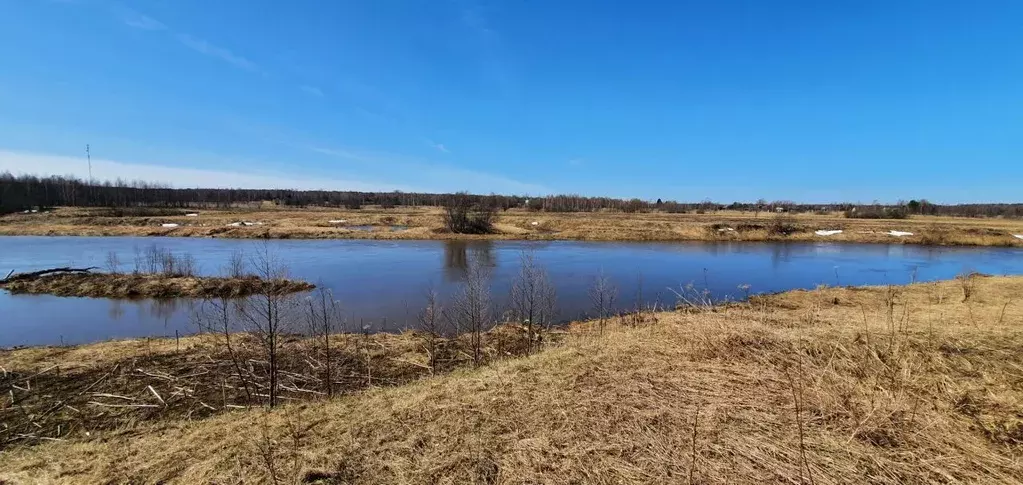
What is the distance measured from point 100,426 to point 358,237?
39.3 meters

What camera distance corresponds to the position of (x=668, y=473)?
3906 mm

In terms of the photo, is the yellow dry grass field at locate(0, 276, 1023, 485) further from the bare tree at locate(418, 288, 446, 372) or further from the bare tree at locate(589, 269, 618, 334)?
the bare tree at locate(589, 269, 618, 334)

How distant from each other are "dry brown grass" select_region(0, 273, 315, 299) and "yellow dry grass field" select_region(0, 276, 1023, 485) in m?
13.8

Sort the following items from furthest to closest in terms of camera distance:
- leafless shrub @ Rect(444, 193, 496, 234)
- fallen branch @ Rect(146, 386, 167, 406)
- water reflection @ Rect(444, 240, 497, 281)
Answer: leafless shrub @ Rect(444, 193, 496, 234) < water reflection @ Rect(444, 240, 497, 281) < fallen branch @ Rect(146, 386, 167, 406)

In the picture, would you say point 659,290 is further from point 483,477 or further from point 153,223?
point 153,223

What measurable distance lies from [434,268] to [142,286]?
13.4m

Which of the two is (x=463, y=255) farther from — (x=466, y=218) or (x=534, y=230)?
(x=534, y=230)

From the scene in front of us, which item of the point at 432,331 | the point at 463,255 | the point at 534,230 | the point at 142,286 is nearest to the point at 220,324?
the point at 432,331

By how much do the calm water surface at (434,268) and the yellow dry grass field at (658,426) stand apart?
8391 millimetres

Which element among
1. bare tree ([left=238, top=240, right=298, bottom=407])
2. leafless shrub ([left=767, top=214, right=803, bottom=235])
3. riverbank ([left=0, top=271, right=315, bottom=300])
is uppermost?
leafless shrub ([left=767, top=214, right=803, bottom=235])

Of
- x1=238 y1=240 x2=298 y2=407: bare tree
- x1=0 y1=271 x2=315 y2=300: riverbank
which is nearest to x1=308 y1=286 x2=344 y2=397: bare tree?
x1=238 y1=240 x2=298 y2=407: bare tree

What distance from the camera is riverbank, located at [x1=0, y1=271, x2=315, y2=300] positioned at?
19.0 m

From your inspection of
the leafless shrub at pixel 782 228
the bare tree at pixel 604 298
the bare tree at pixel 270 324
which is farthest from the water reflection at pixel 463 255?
the leafless shrub at pixel 782 228

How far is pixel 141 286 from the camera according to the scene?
19.4 metres
